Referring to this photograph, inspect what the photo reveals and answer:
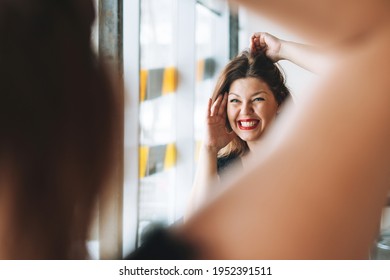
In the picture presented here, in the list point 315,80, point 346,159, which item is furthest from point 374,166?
point 315,80

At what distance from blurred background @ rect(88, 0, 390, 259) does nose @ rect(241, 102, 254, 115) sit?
80 mm

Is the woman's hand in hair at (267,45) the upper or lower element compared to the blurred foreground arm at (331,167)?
upper

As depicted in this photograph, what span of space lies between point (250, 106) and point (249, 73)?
71 mm

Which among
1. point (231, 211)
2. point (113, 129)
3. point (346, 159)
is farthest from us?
point (113, 129)

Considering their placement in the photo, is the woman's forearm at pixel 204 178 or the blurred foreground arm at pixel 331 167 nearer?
the blurred foreground arm at pixel 331 167

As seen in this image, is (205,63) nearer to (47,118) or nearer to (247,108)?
(247,108)

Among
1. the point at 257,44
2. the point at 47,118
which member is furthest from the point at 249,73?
the point at 47,118

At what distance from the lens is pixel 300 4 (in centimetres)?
90

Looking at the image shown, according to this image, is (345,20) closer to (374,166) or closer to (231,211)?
(374,166)

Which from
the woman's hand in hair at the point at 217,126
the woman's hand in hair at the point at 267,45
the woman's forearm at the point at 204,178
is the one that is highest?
the woman's hand in hair at the point at 267,45

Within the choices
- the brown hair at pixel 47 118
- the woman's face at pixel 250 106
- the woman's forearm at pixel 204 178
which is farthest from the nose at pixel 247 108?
the brown hair at pixel 47 118

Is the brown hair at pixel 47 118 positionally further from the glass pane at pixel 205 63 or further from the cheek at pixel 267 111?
the cheek at pixel 267 111

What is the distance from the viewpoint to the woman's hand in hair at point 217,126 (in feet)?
3.35
